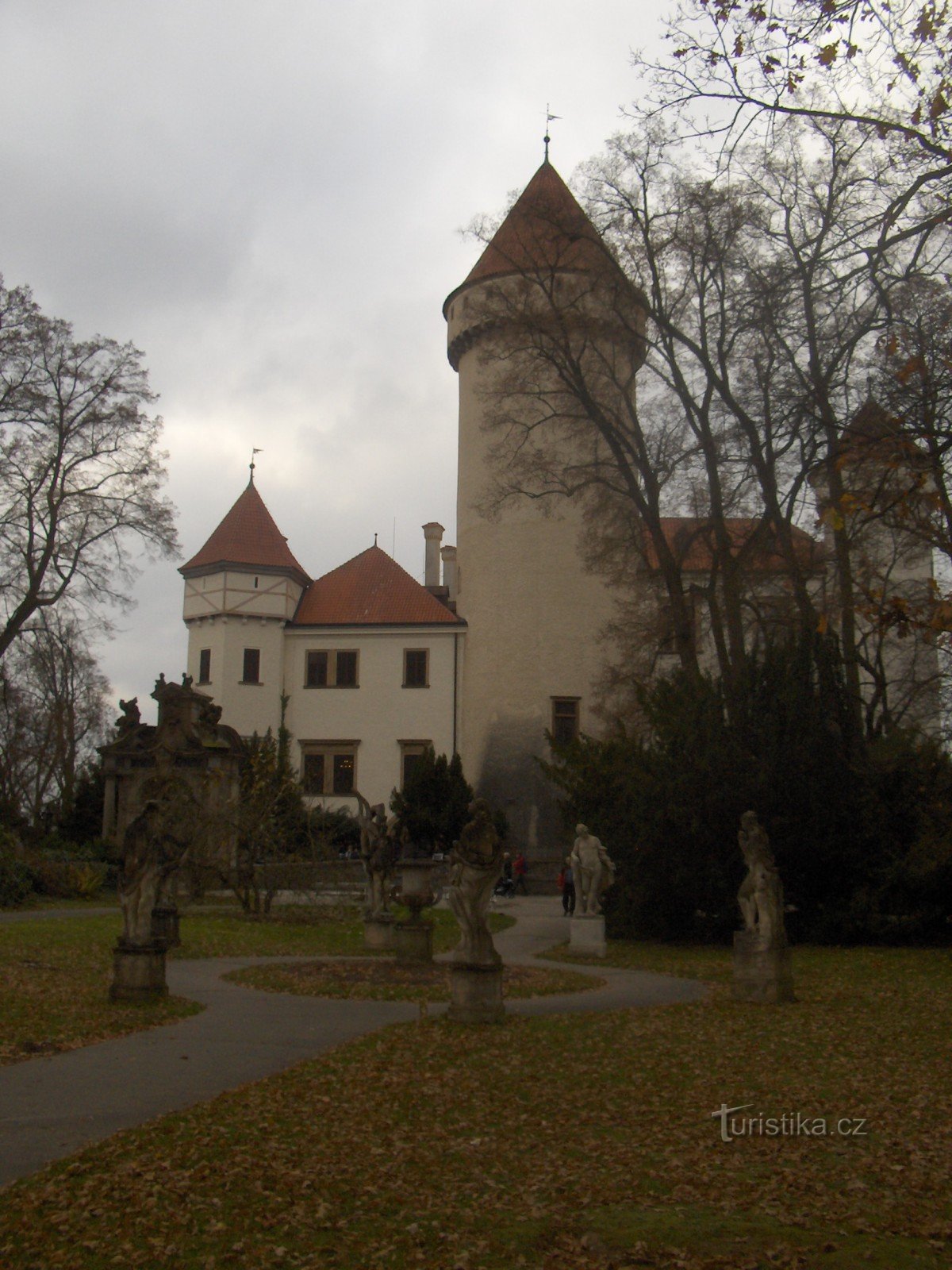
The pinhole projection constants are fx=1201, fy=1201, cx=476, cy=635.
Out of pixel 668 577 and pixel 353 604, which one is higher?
pixel 353 604

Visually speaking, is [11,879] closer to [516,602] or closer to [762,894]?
[762,894]

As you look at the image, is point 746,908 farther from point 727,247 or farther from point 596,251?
point 596,251

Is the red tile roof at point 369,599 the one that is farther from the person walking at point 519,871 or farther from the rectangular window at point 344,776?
the person walking at point 519,871

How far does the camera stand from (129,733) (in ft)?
110

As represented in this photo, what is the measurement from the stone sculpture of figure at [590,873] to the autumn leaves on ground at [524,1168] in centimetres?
871

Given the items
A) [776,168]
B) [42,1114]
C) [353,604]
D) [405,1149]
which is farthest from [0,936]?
[353,604]

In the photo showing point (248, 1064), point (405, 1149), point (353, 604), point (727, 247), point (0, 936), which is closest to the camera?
point (405, 1149)

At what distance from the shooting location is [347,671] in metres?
45.0

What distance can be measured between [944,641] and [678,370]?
1174cm

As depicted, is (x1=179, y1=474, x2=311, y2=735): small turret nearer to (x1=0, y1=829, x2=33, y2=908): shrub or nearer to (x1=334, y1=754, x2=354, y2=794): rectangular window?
(x1=334, y1=754, x2=354, y2=794): rectangular window

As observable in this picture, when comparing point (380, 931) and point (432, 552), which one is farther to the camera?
point (432, 552)

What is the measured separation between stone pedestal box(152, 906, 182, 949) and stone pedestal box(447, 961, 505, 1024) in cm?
499

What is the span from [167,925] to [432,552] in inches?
1415

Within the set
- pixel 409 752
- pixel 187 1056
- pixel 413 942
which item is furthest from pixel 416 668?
pixel 187 1056
